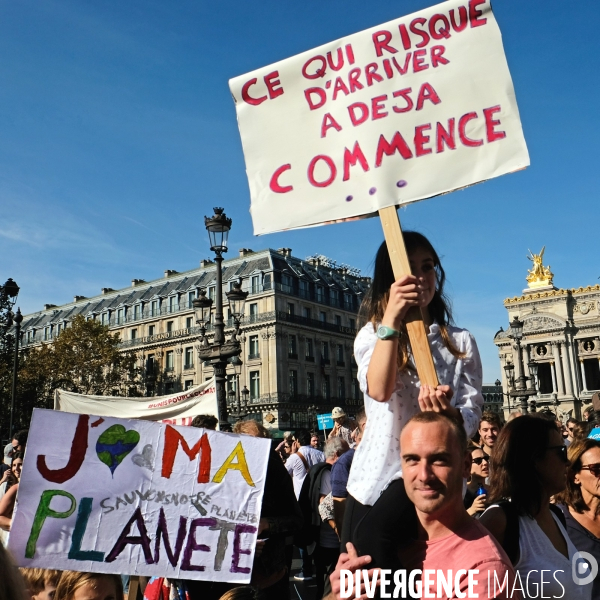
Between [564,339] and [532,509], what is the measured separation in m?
66.4

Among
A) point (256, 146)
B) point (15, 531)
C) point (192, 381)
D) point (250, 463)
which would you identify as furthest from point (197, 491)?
point (192, 381)

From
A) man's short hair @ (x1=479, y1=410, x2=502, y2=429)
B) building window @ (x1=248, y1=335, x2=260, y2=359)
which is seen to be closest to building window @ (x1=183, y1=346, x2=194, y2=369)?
building window @ (x1=248, y1=335, x2=260, y2=359)

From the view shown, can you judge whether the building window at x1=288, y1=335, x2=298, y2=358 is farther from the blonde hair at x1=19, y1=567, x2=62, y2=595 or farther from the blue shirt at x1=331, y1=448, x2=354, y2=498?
the blonde hair at x1=19, y1=567, x2=62, y2=595

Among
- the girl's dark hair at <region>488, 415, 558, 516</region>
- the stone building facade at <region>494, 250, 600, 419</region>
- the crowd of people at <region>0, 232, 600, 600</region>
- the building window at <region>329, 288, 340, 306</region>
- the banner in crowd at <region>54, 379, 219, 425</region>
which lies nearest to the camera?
the crowd of people at <region>0, 232, 600, 600</region>

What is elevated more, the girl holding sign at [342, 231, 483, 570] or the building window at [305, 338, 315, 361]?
the building window at [305, 338, 315, 361]

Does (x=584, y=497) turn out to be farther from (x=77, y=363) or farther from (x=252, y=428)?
(x=77, y=363)

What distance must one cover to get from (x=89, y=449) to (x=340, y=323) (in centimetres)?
5641

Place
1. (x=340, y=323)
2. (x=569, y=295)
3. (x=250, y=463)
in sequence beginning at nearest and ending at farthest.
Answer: (x=250, y=463), (x=340, y=323), (x=569, y=295)

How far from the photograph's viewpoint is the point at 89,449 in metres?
3.04

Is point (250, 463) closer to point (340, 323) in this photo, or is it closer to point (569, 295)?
point (340, 323)

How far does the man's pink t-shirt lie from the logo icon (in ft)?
2.26

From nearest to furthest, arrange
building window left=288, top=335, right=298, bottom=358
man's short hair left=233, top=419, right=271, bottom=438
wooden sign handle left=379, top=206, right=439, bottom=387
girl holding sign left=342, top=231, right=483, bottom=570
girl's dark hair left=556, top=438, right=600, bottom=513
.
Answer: girl holding sign left=342, top=231, right=483, bottom=570, wooden sign handle left=379, top=206, right=439, bottom=387, girl's dark hair left=556, top=438, right=600, bottom=513, man's short hair left=233, top=419, right=271, bottom=438, building window left=288, top=335, right=298, bottom=358

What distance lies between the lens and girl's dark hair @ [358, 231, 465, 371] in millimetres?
2594

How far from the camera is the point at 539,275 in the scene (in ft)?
225
